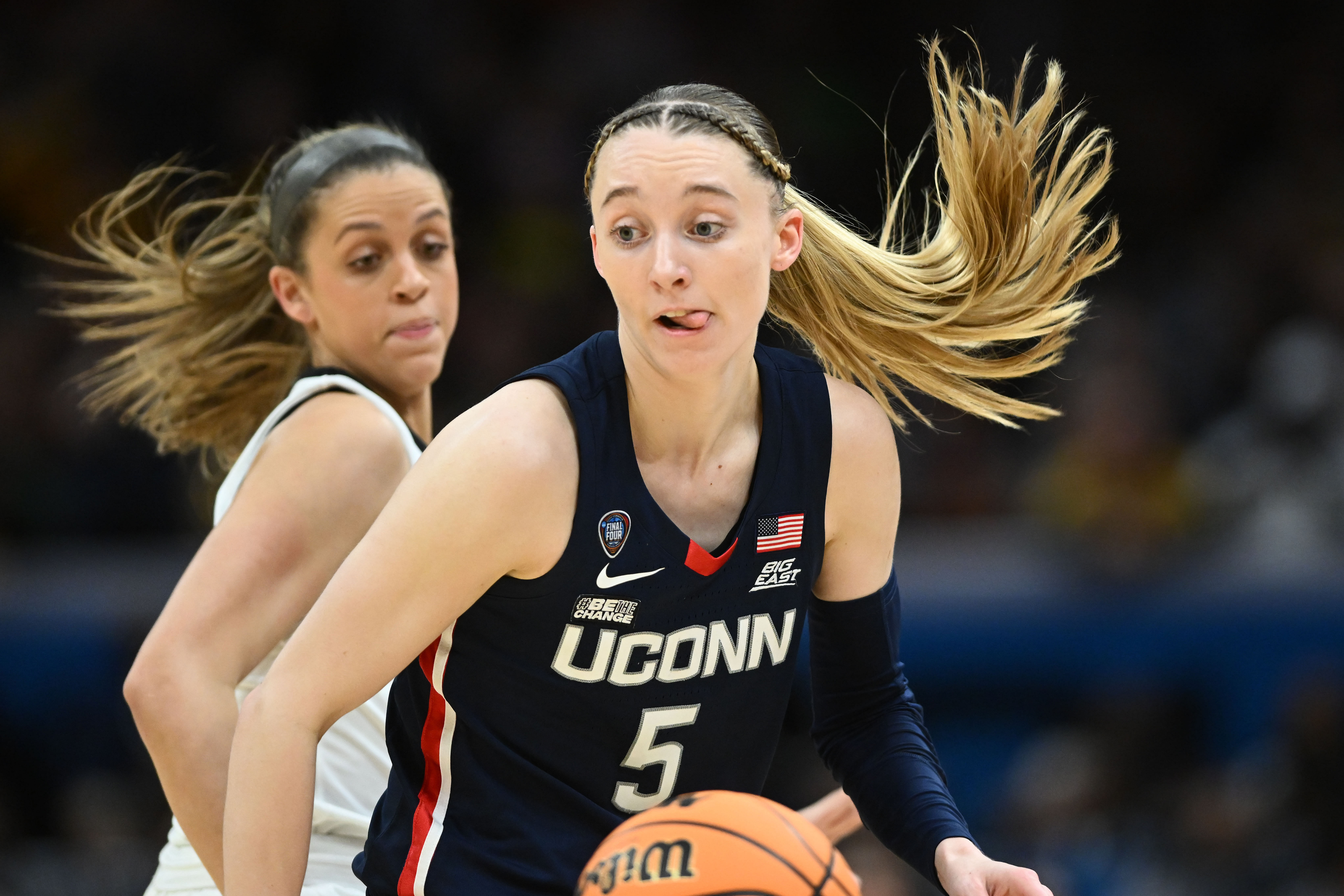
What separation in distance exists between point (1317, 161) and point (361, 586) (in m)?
9.10

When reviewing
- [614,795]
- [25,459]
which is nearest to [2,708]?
[25,459]

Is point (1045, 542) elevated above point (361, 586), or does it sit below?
below

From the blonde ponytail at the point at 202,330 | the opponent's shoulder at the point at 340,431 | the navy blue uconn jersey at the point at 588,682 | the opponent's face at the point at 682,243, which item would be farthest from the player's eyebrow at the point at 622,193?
the blonde ponytail at the point at 202,330

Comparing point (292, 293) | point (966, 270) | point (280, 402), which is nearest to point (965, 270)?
point (966, 270)

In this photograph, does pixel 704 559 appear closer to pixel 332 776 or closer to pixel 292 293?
pixel 332 776

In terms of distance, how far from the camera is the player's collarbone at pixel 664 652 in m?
2.67

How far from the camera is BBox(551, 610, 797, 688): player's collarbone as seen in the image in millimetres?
2666

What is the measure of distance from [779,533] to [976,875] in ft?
2.38

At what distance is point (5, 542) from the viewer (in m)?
8.52

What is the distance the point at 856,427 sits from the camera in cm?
296

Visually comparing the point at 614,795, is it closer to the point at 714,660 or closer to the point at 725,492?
the point at 714,660

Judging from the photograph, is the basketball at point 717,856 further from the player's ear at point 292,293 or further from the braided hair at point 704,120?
the player's ear at point 292,293

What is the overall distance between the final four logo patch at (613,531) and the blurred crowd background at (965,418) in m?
2.89

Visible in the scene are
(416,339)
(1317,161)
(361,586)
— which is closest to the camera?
(361,586)
